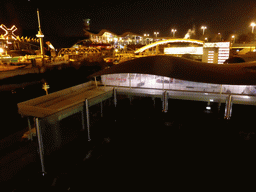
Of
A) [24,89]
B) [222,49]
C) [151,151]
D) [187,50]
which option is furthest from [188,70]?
[24,89]

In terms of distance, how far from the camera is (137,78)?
1203 centimetres

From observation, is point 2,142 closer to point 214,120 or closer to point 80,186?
point 80,186

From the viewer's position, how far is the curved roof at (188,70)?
30.9ft

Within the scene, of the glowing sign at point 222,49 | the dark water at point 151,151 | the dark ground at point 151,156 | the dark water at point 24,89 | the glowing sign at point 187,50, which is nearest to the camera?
the dark ground at point 151,156

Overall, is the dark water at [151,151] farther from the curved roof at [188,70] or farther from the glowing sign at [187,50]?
the glowing sign at [187,50]

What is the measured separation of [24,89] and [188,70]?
21.1 meters

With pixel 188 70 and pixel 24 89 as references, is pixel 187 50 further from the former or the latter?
pixel 24 89

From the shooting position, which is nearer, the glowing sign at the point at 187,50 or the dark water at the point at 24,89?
the dark water at the point at 24,89

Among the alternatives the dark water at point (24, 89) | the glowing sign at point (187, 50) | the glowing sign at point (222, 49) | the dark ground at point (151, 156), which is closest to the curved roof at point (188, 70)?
the dark ground at point (151, 156)

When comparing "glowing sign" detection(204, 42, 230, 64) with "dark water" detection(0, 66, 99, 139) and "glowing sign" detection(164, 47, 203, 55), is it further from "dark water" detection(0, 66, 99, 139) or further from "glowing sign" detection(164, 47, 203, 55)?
"dark water" detection(0, 66, 99, 139)

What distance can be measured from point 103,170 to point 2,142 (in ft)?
17.3

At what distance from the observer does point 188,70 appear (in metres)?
10.5

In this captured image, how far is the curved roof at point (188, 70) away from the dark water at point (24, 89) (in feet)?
23.9

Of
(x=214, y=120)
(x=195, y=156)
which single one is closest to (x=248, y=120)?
(x=214, y=120)
